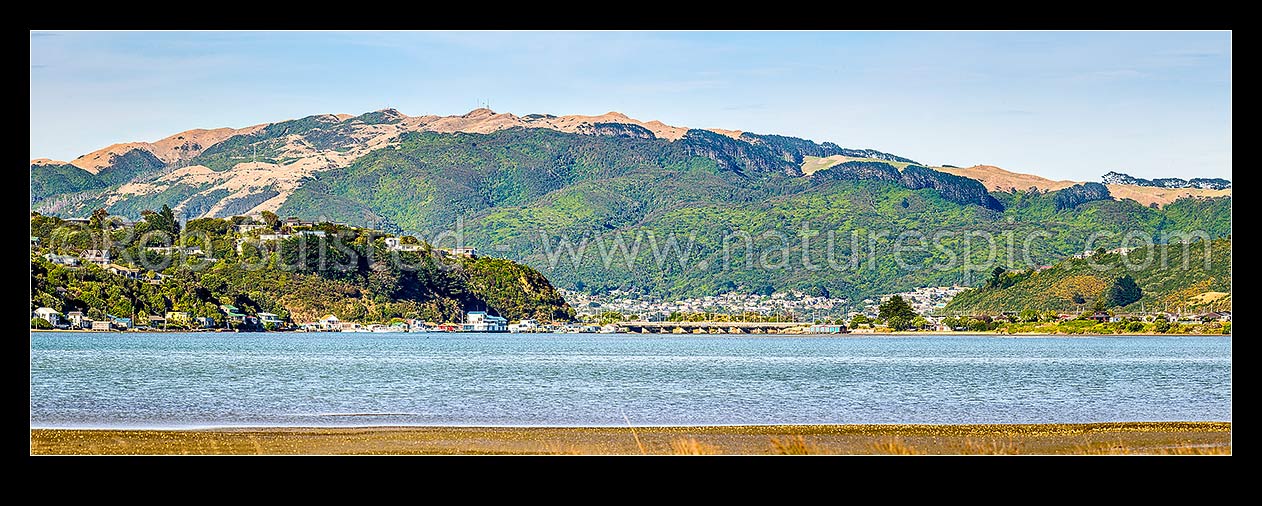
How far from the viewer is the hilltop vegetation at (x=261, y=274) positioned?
132 meters

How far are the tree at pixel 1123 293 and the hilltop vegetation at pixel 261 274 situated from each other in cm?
7436

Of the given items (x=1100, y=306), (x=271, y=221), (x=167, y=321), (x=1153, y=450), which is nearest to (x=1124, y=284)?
(x=1100, y=306)

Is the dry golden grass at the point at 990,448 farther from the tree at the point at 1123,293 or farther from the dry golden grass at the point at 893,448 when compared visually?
the tree at the point at 1123,293

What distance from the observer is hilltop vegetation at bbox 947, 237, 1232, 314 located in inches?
6284

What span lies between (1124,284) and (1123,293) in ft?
7.82

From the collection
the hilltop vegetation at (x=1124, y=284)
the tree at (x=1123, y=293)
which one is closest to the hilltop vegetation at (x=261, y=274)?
the hilltop vegetation at (x=1124, y=284)

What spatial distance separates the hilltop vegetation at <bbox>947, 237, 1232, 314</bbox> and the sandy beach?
136m

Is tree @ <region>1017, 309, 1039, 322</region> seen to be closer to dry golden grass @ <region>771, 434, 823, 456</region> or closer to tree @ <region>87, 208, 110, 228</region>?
tree @ <region>87, 208, 110, 228</region>

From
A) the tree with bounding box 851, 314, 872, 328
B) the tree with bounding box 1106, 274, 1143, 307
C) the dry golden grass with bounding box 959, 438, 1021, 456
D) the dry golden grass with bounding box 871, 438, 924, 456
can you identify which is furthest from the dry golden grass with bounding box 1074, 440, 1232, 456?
the tree with bounding box 851, 314, 872, 328

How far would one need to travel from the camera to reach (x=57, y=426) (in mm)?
24625

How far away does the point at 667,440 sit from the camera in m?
22.0

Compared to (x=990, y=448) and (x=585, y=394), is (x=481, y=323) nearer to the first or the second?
(x=585, y=394)
